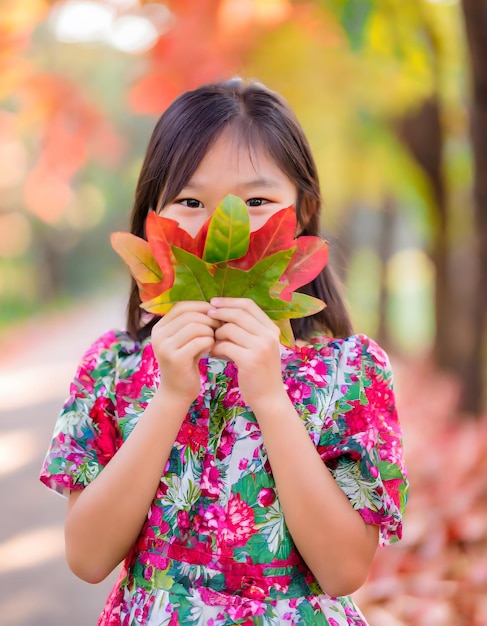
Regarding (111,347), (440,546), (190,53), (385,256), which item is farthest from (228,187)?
(385,256)

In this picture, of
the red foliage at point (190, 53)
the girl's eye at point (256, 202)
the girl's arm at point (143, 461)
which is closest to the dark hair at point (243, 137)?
the girl's eye at point (256, 202)

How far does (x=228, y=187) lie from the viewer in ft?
5.07

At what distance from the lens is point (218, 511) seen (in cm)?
149

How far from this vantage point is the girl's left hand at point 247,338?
1.37 meters

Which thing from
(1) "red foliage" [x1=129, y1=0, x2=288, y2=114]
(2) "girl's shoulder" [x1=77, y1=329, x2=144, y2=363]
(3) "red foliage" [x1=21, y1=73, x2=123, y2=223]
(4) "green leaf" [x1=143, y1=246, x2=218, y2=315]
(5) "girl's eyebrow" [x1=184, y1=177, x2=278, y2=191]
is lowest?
(2) "girl's shoulder" [x1=77, y1=329, x2=144, y2=363]

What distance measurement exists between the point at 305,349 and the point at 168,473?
1.26ft

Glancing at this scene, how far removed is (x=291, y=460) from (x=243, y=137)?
26.0 inches

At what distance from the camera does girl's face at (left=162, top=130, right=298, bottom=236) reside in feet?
5.09

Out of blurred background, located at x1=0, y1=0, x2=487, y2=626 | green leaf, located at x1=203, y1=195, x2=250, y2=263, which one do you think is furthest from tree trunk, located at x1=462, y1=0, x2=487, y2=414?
green leaf, located at x1=203, y1=195, x2=250, y2=263

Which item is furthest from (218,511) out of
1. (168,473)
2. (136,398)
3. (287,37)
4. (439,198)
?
(439,198)

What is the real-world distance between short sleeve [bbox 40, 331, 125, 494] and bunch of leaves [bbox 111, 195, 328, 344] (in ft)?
1.06

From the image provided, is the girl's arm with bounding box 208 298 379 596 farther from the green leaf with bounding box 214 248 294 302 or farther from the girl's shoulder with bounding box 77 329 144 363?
the girl's shoulder with bounding box 77 329 144 363

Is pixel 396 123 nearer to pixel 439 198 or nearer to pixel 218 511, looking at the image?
pixel 439 198

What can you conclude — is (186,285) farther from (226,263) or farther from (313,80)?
(313,80)
